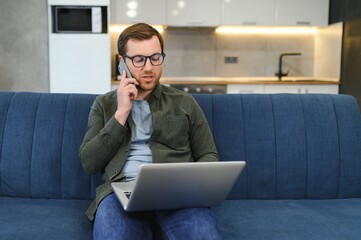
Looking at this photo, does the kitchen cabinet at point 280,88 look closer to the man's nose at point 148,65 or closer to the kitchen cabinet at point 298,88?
the kitchen cabinet at point 298,88

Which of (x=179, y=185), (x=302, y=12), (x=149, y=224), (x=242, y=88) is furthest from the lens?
(x=302, y=12)

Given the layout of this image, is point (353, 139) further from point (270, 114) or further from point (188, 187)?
point (188, 187)

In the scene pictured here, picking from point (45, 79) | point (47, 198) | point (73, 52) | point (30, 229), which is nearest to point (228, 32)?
point (73, 52)

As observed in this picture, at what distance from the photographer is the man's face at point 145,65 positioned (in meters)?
1.63

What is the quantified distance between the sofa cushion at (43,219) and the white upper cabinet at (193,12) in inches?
121

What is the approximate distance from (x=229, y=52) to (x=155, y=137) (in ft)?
11.4

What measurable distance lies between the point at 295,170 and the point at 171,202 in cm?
76

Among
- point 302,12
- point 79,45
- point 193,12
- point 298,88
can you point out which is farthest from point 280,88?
point 79,45

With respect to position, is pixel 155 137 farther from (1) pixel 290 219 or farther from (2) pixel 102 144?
(1) pixel 290 219

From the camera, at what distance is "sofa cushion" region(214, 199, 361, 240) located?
1.53m

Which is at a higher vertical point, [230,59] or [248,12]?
[248,12]

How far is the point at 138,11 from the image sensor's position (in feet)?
14.8

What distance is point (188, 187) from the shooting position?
1329 millimetres

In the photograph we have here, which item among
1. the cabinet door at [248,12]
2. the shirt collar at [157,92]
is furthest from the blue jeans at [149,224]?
the cabinet door at [248,12]
